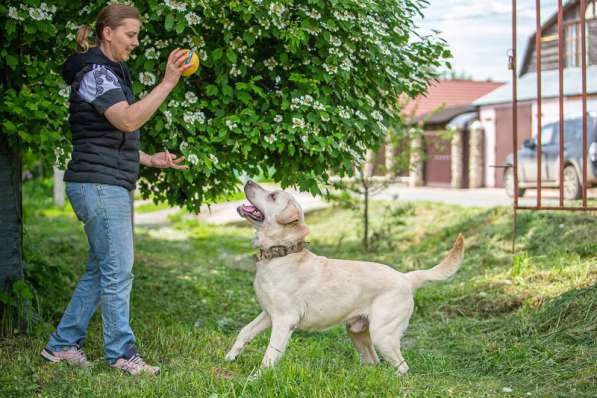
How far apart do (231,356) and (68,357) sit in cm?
102

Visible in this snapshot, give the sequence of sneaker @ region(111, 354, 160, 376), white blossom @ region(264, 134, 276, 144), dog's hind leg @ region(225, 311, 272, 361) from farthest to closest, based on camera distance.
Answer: white blossom @ region(264, 134, 276, 144) < dog's hind leg @ region(225, 311, 272, 361) < sneaker @ region(111, 354, 160, 376)

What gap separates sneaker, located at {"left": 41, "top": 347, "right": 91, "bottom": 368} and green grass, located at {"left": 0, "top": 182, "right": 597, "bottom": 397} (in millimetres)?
76

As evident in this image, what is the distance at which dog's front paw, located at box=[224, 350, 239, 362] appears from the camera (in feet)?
15.5

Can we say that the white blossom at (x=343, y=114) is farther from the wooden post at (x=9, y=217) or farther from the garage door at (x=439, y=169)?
the garage door at (x=439, y=169)

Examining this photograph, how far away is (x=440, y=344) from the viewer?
19.1ft

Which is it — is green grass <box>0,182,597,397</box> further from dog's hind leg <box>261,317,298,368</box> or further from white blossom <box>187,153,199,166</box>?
white blossom <box>187,153,199,166</box>

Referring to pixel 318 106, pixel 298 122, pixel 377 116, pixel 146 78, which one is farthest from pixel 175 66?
pixel 377 116

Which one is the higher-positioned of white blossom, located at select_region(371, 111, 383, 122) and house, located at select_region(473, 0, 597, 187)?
house, located at select_region(473, 0, 597, 187)

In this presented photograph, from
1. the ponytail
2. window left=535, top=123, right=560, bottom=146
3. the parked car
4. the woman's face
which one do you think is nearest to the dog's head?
the woman's face

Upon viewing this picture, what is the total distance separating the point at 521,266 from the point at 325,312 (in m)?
3.49

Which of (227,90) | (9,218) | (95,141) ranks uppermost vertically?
(227,90)

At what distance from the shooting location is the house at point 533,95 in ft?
75.2

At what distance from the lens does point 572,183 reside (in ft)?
53.1

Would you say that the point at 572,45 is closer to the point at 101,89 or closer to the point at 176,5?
the point at 176,5
